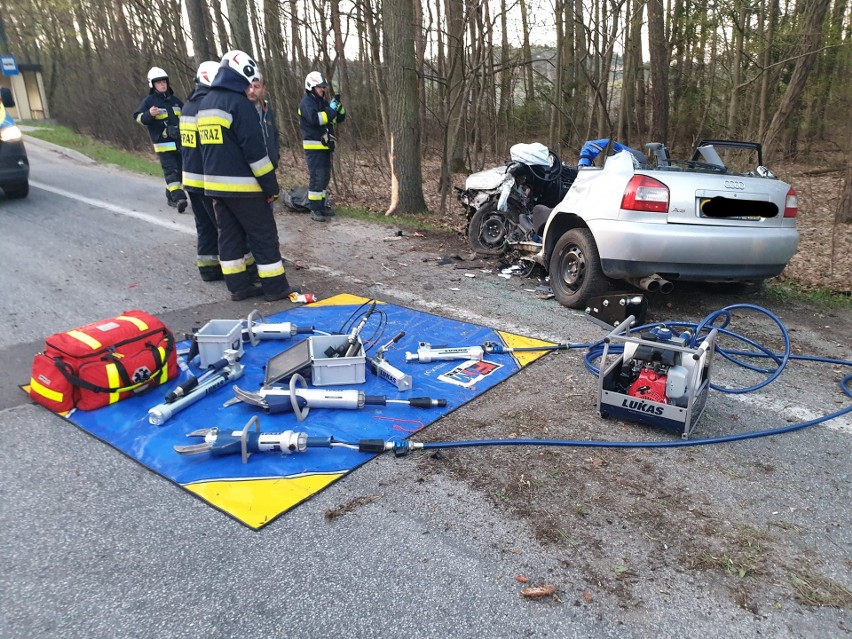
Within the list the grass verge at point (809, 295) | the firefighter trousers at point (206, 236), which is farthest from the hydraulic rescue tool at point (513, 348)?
the firefighter trousers at point (206, 236)

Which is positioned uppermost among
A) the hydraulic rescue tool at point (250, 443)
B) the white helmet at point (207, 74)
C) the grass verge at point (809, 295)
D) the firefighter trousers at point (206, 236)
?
the white helmet at point (207, 74)

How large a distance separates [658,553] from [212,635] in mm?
1793

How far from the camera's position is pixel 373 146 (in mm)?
15258

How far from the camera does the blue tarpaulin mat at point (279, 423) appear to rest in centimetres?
296

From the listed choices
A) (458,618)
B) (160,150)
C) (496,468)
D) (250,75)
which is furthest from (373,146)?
(458,618)

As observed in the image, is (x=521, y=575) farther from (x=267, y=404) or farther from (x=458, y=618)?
(x=267, y=404)

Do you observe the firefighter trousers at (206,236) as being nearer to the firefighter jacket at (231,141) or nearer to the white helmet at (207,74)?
the firefighter jacket at (231,141)

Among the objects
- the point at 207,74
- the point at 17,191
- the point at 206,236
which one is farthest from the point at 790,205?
the point at 17,191

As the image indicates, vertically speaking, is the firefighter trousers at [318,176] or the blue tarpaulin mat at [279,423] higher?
the firefighter trousers at [318,176]

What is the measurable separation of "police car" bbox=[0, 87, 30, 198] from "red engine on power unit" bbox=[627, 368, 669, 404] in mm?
10028

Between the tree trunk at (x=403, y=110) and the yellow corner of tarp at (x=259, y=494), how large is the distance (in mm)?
7629

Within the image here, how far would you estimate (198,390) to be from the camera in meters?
3.81

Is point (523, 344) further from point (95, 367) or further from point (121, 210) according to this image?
point (121, 210)

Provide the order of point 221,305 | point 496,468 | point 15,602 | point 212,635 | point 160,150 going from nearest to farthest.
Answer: point 212,635
point 15,602
point 496,468
point 221,305
point 160,150
